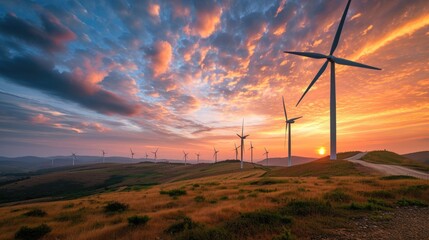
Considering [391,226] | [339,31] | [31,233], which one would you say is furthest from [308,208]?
[339,31]

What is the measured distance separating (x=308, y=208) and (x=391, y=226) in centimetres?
421

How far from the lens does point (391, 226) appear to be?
11.1 metres

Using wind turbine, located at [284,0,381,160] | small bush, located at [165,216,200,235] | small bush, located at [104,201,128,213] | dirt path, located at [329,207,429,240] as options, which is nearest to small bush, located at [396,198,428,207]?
dirt path, located at [329,207,429,240]

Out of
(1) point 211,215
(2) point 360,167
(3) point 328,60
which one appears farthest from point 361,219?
(3) point 328,60

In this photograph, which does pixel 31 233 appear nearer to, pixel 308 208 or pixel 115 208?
pixel 115 208

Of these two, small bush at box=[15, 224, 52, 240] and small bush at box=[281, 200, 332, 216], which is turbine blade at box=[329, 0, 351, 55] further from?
small bush at box=[15, 224, 52, 240]

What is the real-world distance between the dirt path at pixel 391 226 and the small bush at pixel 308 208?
1904 mm

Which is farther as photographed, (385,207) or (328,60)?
(328,60)

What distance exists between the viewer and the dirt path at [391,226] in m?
9.71

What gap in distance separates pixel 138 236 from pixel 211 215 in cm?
475

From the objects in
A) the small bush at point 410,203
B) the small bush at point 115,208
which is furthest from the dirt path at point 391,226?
the small bush at point 115,208

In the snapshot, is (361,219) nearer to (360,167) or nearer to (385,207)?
(385,207)

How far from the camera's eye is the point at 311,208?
14.1 meters

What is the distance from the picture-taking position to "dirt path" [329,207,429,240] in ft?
31.9
